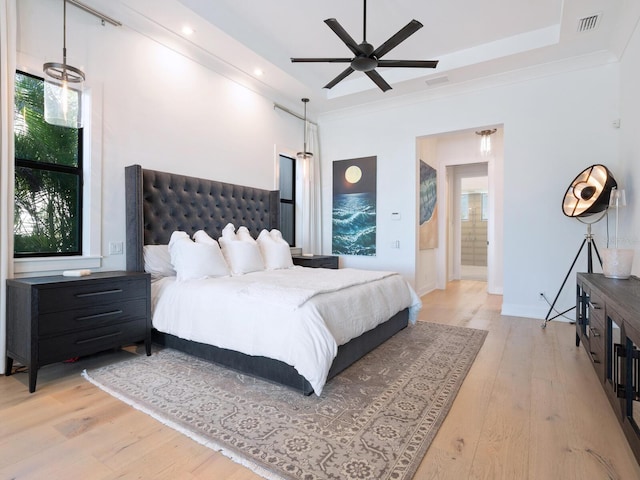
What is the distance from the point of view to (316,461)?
5.16 ft

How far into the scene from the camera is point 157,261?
11.1 ft

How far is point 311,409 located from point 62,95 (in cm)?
304

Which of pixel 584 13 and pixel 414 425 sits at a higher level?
pixel 584 13

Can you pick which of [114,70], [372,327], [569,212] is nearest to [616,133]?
[569,212]

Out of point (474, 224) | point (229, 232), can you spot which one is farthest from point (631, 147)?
point (474, 224)

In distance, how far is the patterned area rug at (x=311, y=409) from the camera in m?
1.59

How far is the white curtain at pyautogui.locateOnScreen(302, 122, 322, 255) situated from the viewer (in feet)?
18.8

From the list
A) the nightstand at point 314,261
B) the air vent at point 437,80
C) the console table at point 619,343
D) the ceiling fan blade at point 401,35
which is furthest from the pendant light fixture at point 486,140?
the ceiling fan blade at point 401,35

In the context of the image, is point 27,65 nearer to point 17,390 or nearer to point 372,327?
point 17,390

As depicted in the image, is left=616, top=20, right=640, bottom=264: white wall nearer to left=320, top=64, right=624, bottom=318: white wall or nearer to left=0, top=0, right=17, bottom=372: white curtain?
left=320, top=64, right=624, bottom=318: white wall

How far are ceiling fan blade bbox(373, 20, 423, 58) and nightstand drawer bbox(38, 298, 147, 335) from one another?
2930 mm

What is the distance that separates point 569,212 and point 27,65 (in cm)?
541

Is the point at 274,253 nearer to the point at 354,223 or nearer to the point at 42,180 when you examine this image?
the point at 354,223

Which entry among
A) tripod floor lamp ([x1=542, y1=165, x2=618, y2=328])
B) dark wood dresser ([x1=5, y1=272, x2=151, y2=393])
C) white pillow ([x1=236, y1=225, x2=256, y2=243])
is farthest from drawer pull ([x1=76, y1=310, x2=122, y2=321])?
tripod floor lamp ([x1=542, y1=165, x2=618, y2=328])
